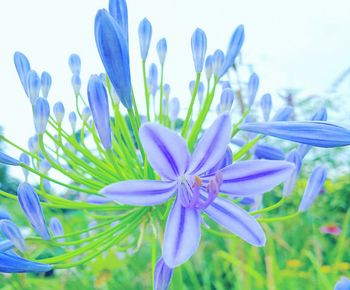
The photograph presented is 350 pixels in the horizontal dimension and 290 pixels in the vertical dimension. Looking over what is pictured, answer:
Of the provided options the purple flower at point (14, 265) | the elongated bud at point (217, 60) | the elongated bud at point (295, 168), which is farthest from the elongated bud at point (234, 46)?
the purple flower at point (14, 265)

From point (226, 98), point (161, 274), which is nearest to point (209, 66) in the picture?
point (226, 98)

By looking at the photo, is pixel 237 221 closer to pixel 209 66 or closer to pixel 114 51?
pixel 114 51

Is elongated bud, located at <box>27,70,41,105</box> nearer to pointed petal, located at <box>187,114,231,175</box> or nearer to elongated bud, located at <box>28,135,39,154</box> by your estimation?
elongated bud, located at <box>28,135,39,154</box>

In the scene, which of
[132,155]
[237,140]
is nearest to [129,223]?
[132,155]

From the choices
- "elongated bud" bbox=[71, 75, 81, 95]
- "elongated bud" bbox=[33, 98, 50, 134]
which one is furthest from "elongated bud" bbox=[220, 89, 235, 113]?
"elongated bud" bbox=[71, 75, 81, 95]

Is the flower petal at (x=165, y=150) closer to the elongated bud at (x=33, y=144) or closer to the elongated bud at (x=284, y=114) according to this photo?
the elongated bud at (x=284, y=114)

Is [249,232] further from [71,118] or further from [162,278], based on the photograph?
[71,118]
